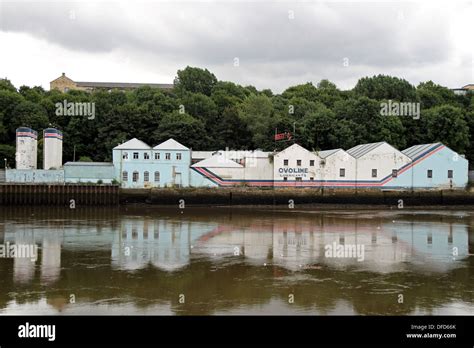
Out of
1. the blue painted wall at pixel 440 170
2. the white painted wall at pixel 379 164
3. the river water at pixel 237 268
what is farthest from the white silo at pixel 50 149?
the blue painted wall at pixel 440 170

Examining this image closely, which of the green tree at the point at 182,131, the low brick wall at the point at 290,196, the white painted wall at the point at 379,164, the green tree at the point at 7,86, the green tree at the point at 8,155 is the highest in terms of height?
the green tree at the point at 7,86

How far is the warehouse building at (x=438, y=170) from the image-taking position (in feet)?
155

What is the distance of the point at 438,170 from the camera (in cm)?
4744

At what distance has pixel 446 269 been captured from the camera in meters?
17.2

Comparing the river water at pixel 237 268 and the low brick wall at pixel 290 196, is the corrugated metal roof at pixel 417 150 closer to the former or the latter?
the low brick wall at pixel 290 196

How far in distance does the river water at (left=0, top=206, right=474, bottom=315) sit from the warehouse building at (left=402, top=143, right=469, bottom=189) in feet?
56.9

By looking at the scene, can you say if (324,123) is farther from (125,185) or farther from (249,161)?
(125,185)

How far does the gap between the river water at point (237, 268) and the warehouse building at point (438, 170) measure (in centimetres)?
1733

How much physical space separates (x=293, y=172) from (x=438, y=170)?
12.8 metres

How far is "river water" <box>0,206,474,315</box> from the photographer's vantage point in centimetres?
1262

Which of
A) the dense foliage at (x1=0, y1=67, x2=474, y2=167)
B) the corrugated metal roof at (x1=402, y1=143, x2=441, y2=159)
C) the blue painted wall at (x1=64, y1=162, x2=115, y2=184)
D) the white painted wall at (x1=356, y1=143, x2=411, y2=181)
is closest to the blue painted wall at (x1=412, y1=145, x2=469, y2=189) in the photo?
the corrugated metal roof at (x1=402, y1=143, x2=441, y2=159)

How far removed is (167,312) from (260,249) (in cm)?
920
